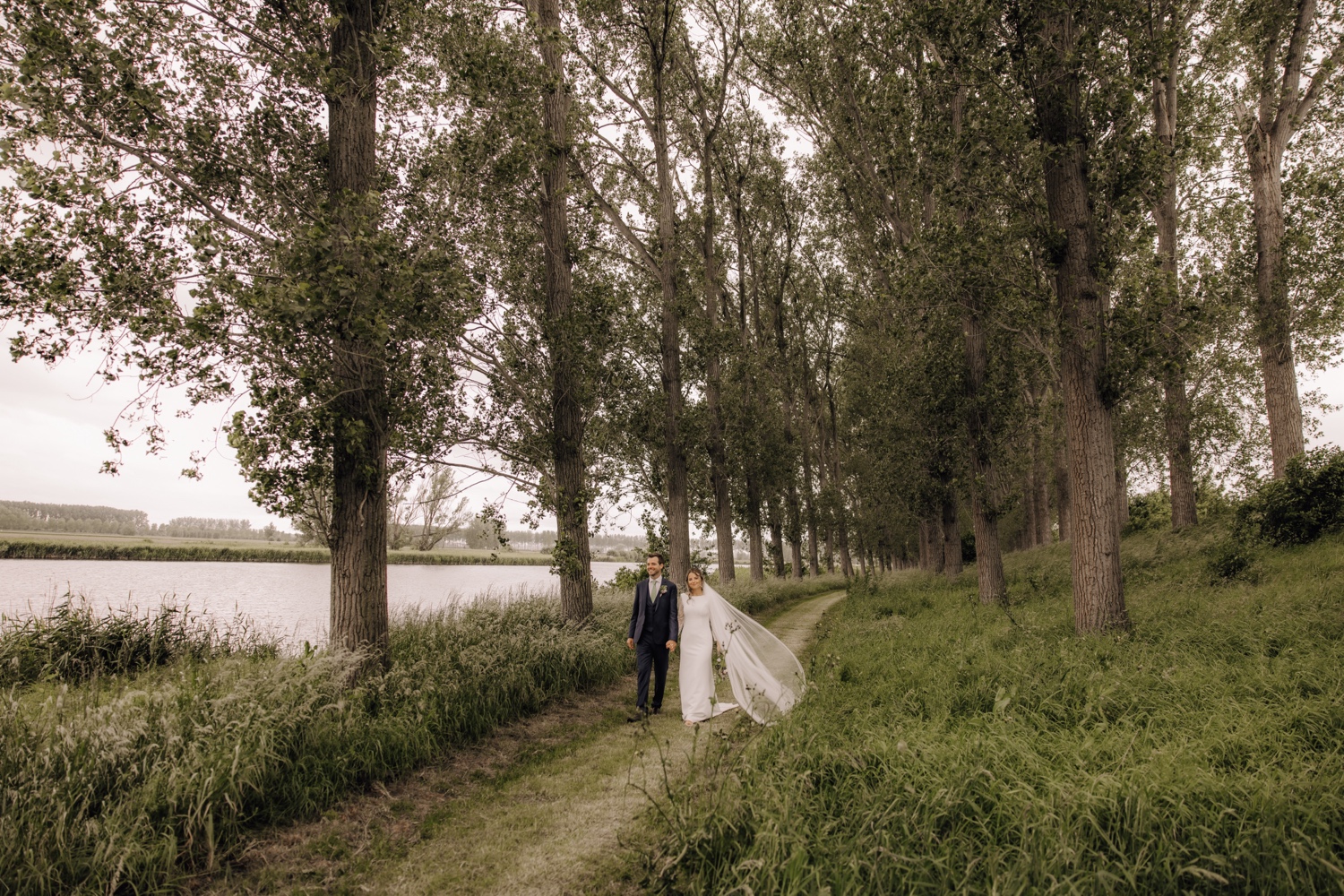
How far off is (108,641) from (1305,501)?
764 inches

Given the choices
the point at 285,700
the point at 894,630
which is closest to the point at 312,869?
the point at 285,700

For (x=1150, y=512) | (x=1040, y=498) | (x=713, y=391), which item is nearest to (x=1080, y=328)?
(x=713, y=391)

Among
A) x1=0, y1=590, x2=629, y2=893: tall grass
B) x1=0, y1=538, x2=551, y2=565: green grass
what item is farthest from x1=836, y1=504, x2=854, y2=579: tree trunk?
x1=0, y1=590, x2=629, y2=893: tall grass

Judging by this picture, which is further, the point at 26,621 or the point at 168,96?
the point at 26,621

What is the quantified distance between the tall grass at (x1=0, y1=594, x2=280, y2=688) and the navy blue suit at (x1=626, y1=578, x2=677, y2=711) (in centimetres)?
445

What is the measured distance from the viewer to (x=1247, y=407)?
2175cm

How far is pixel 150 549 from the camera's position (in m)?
22.5

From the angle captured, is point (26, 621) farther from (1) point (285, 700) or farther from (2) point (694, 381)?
(2) point (694, 381)

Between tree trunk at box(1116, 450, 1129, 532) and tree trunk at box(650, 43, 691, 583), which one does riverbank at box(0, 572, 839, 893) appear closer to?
tree trunk at box(650, 43, 691, 583)

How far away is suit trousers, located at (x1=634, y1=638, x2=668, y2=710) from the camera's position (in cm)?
782

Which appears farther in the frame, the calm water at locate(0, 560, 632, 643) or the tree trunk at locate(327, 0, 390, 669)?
the calm water at locate(0, 560, 632, 643)

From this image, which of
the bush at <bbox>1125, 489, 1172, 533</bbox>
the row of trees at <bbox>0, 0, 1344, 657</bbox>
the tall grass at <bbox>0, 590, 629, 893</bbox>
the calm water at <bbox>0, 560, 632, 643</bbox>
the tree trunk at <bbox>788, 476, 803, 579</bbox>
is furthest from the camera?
the tree trunk at <bbox>788, 476, 803, 579</bbox>

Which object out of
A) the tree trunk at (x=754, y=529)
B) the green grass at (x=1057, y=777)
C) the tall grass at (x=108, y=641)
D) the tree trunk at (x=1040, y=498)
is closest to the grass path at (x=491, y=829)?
the green grass at (x=1057, y=777)

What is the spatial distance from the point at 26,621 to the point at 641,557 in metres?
11.5
